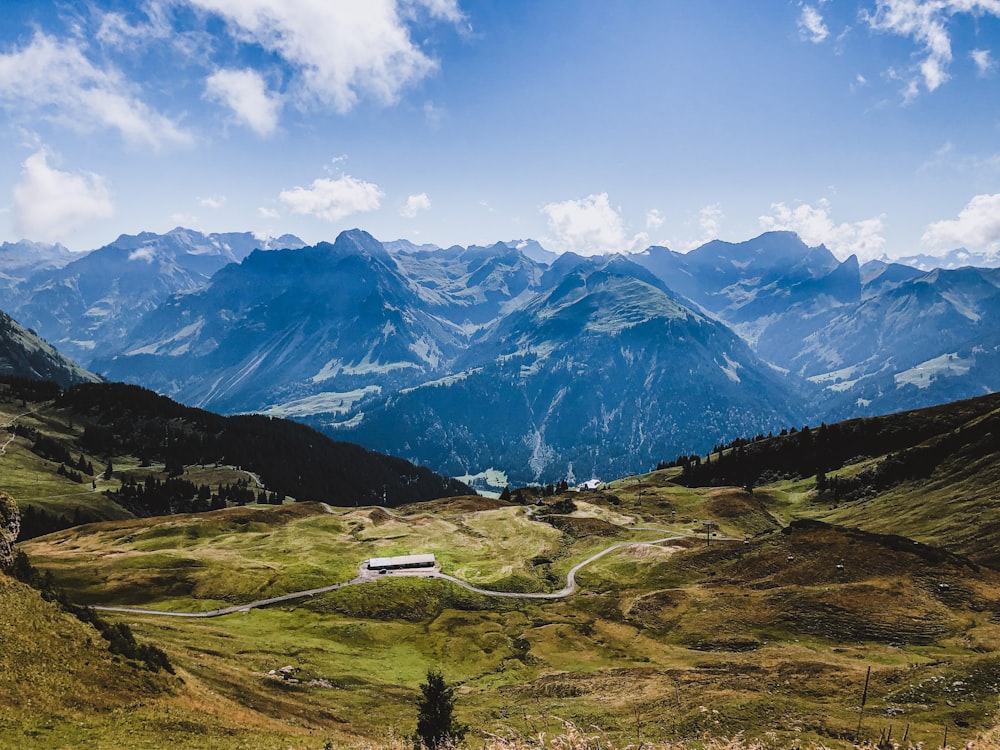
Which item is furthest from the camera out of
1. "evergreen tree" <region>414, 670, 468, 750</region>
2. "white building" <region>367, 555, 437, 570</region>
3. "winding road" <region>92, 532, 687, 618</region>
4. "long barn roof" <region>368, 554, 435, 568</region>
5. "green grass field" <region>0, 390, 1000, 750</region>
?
"long barn roof" <region>368, 554, 435, 568</region>

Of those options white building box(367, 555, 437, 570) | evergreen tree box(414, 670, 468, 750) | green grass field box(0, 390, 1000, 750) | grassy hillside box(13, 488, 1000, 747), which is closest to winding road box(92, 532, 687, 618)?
white building box(367, 555, 437, 570)

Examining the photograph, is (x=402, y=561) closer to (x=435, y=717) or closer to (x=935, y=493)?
(x=435, y=717)

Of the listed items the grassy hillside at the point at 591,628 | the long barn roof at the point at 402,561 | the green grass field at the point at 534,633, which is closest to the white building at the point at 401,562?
the long barn roof at the point at 402,561

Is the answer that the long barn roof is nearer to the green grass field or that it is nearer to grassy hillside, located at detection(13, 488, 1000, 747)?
the green grass field

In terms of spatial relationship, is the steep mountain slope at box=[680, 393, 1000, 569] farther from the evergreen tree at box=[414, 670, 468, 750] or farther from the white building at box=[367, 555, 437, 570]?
the white building at box=[367, 555, 437, 570]

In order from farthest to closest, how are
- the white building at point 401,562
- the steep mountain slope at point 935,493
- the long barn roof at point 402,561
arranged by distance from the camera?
the long barn roof at point 402,561, the white building at point 401,562, the steep mountain slope at point 935,493

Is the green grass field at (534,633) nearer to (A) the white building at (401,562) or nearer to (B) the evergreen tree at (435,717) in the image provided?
(B) the evergreen tree at (435,717)

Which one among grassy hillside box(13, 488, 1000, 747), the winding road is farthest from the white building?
grassy hillside box(13, 488, 1000, 747)

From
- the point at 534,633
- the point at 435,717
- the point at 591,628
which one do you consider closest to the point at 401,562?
the point at 534,633

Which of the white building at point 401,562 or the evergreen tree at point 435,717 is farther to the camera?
the white building at point 401,562

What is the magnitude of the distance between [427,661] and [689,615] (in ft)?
139

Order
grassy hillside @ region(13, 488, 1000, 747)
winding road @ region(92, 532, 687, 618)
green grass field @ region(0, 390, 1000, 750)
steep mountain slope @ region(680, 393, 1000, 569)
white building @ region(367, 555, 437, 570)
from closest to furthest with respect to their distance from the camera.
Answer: green grass field @ region(0, 390, 1000, 750) < grassy hillside @ region(13, 488, 1000, 747) < winding road @ region(92, 532, 687, 618) < steep mountain slope @ region(680, 393, 1000, 569) < white building @ region(367, 555, 437, 570)

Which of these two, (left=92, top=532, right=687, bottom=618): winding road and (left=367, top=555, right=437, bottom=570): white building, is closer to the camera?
(left=92, top=532, right=687, bottom=618): winding road

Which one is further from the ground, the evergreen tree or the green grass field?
the evergreen tree
